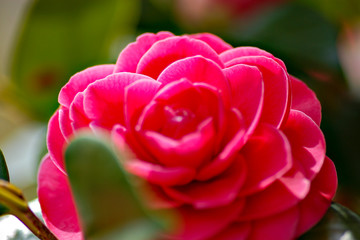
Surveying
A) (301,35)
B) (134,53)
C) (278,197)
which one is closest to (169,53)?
(134,53)

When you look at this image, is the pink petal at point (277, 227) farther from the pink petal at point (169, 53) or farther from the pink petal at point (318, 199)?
the pink petal at point (169, 53)

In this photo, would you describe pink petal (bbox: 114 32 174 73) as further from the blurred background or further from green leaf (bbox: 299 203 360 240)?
the blurred background

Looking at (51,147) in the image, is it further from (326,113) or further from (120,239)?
(326,113)

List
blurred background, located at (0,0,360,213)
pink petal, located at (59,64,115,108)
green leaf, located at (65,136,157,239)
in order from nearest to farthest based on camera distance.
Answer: green leaf, located at (65,136,157,239)
pink petal, located at (59,64,115,108)
blurred background, located at (0,0,360,213)

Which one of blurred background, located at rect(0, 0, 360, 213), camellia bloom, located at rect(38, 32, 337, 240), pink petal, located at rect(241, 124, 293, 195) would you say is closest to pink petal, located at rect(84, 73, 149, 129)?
camellia bloom, located at rect(38, 32, 337, 240)

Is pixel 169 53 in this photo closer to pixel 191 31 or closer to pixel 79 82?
pixel 79 82

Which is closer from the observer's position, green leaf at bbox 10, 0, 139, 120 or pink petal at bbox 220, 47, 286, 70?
pink petal at bbox 220, 47, 286, 70

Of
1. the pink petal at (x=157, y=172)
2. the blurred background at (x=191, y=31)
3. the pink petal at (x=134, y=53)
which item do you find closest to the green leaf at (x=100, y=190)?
the pink petal at (x=157, y=172)
